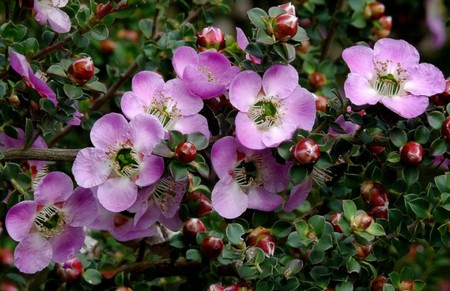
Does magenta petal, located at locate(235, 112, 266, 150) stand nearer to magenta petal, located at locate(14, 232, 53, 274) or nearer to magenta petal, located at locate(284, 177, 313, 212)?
magenta petal, located at locate(284, 177, 313, 212)

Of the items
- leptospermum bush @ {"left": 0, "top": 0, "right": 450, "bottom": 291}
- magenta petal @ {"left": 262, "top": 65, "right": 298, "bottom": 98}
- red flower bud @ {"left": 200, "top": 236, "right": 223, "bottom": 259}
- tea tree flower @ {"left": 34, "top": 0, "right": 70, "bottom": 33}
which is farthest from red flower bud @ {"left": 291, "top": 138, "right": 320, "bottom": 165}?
tea tree flower @ {"left": 34, "top": 0, "right": 70, "bottom": 33}

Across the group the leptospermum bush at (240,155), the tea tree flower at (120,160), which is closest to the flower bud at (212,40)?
the leptospermum bush at (240,155)

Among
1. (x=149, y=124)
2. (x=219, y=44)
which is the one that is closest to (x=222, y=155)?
(x=149, y=124)

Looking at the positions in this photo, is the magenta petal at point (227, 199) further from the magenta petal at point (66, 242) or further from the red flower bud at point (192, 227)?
the magenta petal at point (66, 242)

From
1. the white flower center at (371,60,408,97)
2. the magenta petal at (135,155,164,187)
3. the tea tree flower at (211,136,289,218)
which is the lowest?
the tea tree flower at (211,136,289,218)

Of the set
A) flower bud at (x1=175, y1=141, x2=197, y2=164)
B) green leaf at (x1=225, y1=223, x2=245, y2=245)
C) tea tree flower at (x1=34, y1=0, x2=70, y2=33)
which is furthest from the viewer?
tea tree flower at (x1=34, y1=0, x2=70, y2=33)

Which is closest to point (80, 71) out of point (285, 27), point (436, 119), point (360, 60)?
point (285, 27)
